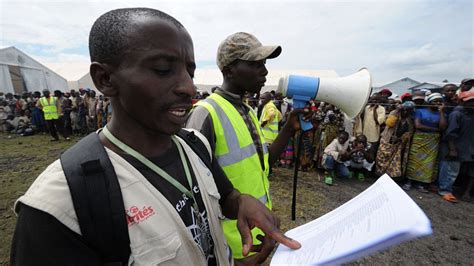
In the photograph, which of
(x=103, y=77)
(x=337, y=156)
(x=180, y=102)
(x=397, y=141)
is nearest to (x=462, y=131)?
(x=397, y=141)

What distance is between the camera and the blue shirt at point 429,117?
16.9ft

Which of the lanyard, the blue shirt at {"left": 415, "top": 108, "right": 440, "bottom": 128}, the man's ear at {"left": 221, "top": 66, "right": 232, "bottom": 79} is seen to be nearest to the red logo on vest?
the lanyard

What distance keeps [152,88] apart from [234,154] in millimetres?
963

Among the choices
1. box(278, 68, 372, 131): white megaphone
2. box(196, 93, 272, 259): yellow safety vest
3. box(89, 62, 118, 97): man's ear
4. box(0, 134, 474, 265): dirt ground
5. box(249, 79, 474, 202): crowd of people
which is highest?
box(89, 62, 118, 97): man's ear

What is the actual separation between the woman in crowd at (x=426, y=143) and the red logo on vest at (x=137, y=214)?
617 centimetres

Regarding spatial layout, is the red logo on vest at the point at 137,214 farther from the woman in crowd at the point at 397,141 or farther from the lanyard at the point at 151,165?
the woman in crowd at the point at 397,141

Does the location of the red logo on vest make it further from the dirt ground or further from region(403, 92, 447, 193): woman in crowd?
region(403, 92, 447, 193): woman in crowd

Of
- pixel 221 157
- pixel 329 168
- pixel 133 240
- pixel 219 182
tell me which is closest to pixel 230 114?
pixel 221 157

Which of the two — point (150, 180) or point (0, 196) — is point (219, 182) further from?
point (0, 196)

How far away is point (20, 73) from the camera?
53.1 feet

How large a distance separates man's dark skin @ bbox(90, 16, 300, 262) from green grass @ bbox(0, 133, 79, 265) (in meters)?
3.50

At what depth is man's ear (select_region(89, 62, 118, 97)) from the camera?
0.92m

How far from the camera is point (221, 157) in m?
1.75

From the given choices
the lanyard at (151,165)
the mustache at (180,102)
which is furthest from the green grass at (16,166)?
the mustache at (180,102)
